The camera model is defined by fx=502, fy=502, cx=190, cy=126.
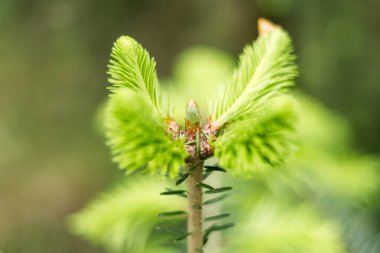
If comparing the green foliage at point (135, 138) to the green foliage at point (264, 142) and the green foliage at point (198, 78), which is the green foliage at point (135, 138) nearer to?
the green foliage at point (264, 142)

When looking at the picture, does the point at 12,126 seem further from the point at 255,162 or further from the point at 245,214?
the point at 255,162

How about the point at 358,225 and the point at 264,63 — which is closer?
the point at 264,63

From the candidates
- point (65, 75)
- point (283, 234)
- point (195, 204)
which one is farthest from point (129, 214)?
point (65, 75)

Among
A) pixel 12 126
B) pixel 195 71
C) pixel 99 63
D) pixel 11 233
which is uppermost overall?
pixel 99 63

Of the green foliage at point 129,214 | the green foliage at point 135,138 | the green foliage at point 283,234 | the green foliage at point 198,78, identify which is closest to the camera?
the green foliage at point 135,138

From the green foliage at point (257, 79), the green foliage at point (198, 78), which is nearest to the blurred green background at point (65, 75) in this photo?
the green foliage at point (198, 78)

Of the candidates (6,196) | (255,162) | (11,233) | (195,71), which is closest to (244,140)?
(255,162)
